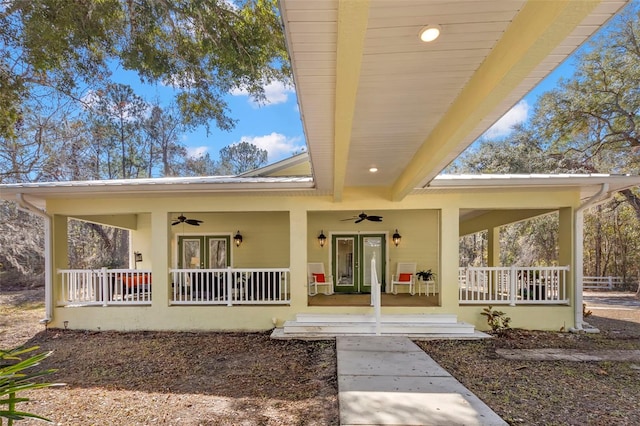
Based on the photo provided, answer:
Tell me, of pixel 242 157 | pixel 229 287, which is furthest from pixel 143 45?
pixel 242 157

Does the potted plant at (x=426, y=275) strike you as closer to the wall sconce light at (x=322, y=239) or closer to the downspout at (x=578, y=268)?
the wall sconce light at (x=322, y=239)

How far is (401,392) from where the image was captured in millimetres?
3951

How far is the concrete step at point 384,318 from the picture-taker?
6.88 m

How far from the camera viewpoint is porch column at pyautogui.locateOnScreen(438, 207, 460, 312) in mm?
7145

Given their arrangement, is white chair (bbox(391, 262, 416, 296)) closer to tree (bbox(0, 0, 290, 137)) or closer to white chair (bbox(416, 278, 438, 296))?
white chair (bbox(416, 278, 438, 296))

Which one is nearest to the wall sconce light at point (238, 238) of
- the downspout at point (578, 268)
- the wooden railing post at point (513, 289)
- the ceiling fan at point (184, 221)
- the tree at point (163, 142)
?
the ceiling fan at point (184, 221)

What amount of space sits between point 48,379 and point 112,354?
1076mm

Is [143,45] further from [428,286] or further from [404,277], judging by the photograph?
[428,286]

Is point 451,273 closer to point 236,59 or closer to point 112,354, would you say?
point 236,59

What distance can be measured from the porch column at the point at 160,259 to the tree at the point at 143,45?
8.45 ft

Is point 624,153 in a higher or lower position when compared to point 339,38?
higher

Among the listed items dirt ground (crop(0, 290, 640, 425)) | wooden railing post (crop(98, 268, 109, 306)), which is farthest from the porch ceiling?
wooden railing post (crop(98, 268, 109, 306))

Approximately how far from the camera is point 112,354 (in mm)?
5762

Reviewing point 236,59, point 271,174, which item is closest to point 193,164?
point 271,174
